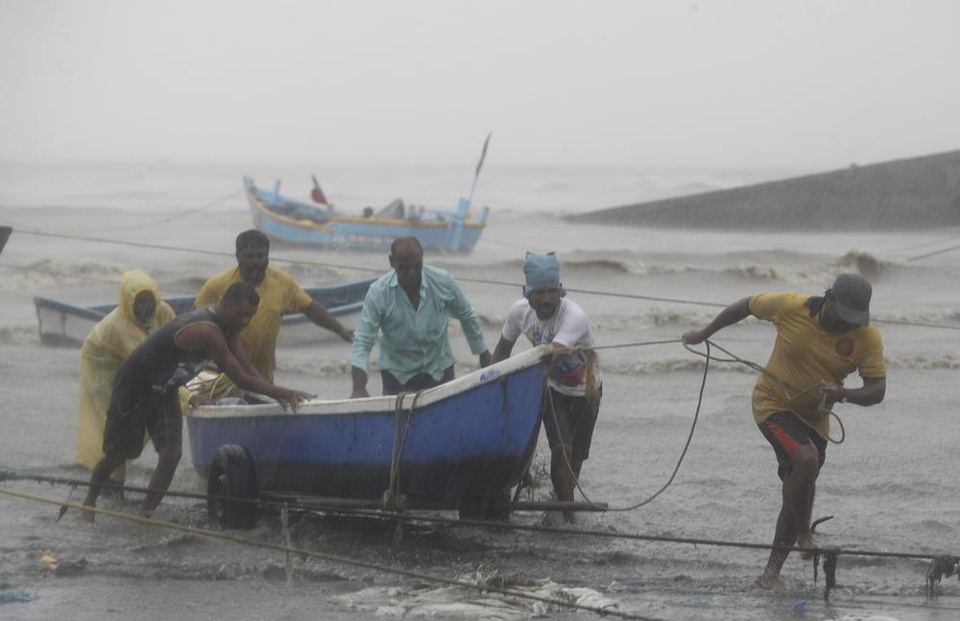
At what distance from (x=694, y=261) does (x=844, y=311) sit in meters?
22.8

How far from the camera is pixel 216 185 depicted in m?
96.2

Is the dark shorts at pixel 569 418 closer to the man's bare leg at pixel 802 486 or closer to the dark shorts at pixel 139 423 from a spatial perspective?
the man's bare leg at pixel 802 486

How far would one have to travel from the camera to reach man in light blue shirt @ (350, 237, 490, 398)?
7305 mm

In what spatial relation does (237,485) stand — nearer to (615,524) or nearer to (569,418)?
(569,418)

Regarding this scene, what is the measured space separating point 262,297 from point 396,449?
168 cm

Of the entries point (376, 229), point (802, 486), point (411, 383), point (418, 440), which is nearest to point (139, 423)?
point (411, 383)

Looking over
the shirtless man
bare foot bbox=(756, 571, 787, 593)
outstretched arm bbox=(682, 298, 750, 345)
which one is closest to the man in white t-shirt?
outstretched arm bbox=(682, 298, 750, 345)

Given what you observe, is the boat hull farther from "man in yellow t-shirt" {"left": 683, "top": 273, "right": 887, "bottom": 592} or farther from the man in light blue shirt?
"man in yellow t-shirt" {"left": 683, "top": 273, "right": 887, "bottom": 592}

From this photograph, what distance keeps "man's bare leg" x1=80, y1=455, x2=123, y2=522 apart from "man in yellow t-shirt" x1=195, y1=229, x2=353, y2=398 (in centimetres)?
96

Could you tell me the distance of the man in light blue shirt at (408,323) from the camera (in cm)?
730

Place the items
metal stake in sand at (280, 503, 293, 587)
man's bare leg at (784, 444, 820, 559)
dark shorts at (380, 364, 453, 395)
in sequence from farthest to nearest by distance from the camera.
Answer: dark shorts at (380, 364, 453, 395) → metal stake in sand at (280, 503, 293, 587) → man's bare leg at (784, 444, 820, 559)

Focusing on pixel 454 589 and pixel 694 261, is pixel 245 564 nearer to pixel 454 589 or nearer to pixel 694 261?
pixel 454 589

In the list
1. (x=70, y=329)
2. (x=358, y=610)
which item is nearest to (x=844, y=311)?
(x=358, y=610)

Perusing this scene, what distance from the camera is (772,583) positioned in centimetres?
631
